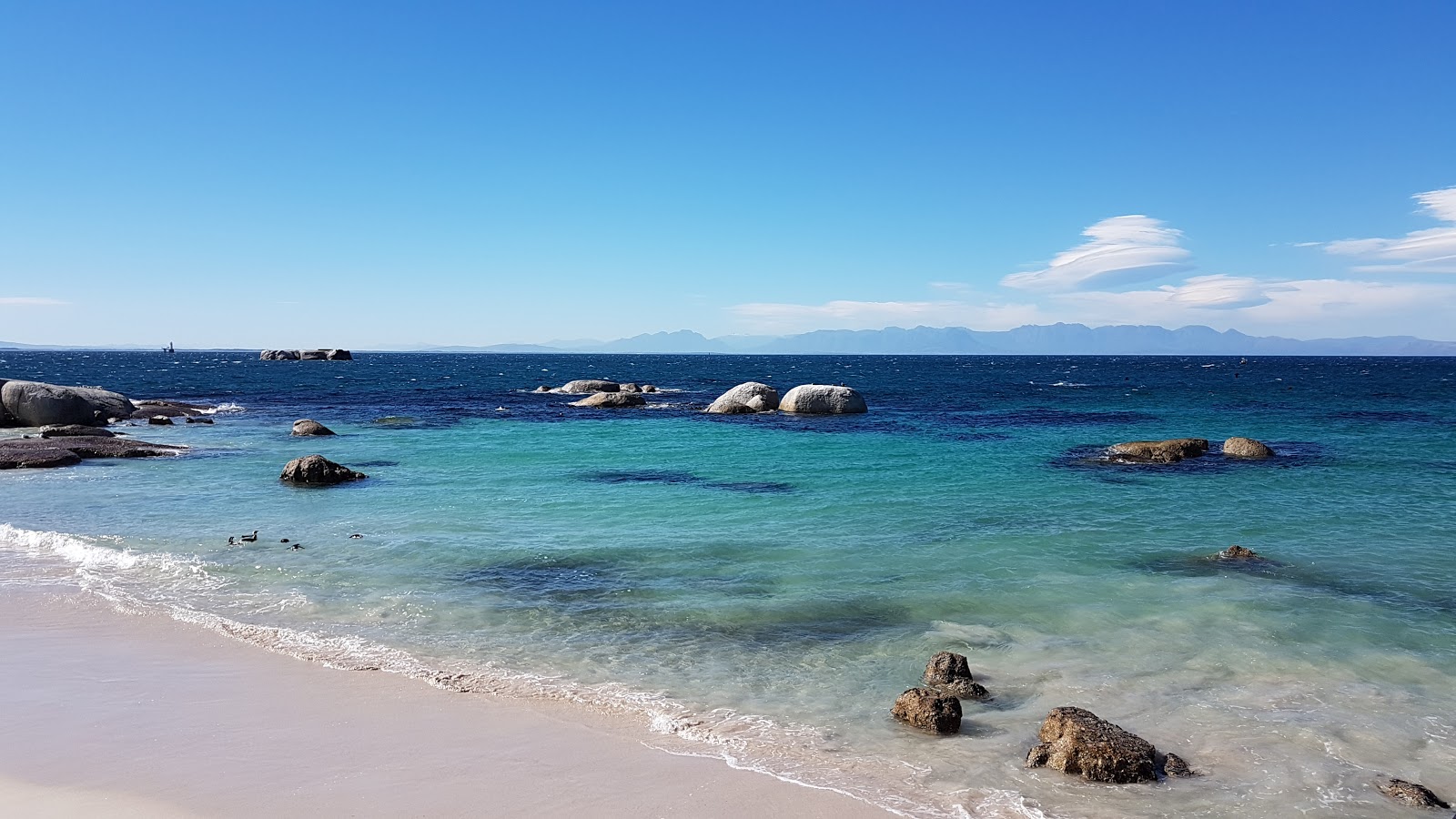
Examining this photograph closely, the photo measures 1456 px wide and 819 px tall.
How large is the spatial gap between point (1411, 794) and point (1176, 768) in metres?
1.72

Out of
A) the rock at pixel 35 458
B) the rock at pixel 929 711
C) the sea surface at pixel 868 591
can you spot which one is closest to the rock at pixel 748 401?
the sea surface at pixel 868 591

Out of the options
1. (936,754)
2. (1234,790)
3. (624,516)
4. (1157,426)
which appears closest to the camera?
(1234,790)

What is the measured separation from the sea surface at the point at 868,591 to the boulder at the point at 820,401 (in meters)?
14.6

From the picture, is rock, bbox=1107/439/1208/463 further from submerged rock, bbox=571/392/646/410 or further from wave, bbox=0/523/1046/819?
submerged rock, bbox=571/392/646/410

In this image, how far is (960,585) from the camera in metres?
13.2

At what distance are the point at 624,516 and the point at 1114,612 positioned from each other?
398 inches

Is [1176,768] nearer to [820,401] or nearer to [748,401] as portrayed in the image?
[820,401]

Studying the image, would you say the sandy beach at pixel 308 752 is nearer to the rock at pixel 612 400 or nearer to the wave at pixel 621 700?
the wave at pixel 621 700

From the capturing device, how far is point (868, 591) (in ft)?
42.2

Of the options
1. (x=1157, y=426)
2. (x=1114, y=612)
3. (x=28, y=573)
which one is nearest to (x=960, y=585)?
(x=1114, y=612)

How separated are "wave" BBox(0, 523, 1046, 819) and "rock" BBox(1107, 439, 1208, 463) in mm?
22696

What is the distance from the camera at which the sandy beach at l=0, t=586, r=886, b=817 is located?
21.6 feet

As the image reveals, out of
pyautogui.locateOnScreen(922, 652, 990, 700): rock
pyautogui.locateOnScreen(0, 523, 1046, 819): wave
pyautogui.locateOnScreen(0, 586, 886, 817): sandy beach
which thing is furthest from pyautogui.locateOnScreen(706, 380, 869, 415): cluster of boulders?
pyautogui.locateOnScreen(0, 586, 886, 817): sandy beach

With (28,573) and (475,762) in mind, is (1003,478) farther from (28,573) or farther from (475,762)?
(28,573)
